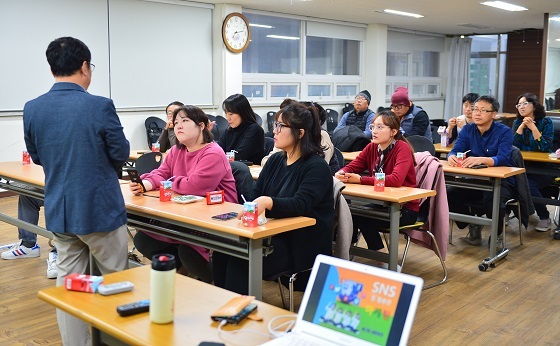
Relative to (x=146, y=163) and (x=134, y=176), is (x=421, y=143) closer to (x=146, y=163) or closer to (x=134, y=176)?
(x=146, y=163)

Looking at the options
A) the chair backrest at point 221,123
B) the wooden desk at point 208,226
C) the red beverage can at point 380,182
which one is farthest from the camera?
the chair backrest at point 221,123

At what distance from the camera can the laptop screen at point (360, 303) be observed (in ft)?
4.79

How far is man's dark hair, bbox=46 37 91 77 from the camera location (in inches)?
98.7

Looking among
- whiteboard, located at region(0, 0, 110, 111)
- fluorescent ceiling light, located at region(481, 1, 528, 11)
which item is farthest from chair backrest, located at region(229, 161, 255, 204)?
fluorescent ceiling light, located at region(481, 1, 528, 11)

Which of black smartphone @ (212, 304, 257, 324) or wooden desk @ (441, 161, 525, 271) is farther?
wooden desk @ (441, 161, 525, 271)

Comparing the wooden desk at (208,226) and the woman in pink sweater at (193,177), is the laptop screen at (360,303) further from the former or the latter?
the woman in pink sweater at (193,177)

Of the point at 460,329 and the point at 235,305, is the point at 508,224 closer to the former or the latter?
the point at 460,329

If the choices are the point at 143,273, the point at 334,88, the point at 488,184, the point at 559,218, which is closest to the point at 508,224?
the point at 559,218

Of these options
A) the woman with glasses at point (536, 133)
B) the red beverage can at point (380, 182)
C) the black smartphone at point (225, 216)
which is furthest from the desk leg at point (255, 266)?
the woman with glasses at point (536, 133)

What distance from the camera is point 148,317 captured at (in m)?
1.73

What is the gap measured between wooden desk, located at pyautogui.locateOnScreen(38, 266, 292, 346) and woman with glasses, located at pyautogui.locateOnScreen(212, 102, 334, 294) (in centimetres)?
95

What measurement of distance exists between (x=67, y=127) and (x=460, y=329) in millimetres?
2339

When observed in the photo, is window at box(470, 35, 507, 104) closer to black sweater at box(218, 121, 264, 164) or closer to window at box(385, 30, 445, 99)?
window at box(385, 30, 445, 99)

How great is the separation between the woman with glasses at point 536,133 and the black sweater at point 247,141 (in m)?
2.69
